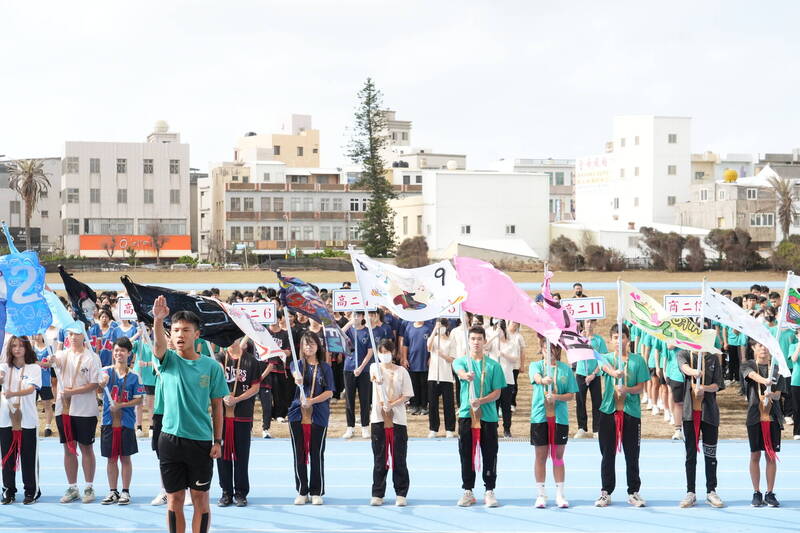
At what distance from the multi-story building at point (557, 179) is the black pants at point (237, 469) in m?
90.4

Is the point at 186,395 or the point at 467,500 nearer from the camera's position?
the point at 186,395

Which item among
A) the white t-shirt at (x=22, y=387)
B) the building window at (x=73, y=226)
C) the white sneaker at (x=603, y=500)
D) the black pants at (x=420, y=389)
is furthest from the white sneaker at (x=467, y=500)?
the building window at (x=73, y=226)

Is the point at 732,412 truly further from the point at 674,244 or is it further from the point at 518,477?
the point at 674,244

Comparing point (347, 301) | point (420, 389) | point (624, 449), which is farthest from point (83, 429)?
point (420, 389)

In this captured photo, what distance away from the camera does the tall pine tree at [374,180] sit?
66.6 meters

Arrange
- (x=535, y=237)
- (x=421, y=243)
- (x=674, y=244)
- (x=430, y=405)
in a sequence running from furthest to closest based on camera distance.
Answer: (x=535, y=237) < (x=421, y=243) < (x=674, y=244) < (x=430, y=405)

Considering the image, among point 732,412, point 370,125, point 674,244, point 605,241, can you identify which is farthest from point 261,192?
point 732,412

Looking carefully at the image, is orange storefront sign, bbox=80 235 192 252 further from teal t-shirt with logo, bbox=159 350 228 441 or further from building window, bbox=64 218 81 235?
teal t-shirt with logo, bbox=159 350 228 441

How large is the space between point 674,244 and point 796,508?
1771 inches

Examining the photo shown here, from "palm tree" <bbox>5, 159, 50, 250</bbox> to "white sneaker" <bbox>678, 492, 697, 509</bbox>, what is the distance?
6614 cm

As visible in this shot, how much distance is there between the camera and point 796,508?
10867 millimetres

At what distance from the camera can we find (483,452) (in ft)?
35.8

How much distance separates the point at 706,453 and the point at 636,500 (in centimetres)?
88

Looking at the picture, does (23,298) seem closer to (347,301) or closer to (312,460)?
(312,460)
